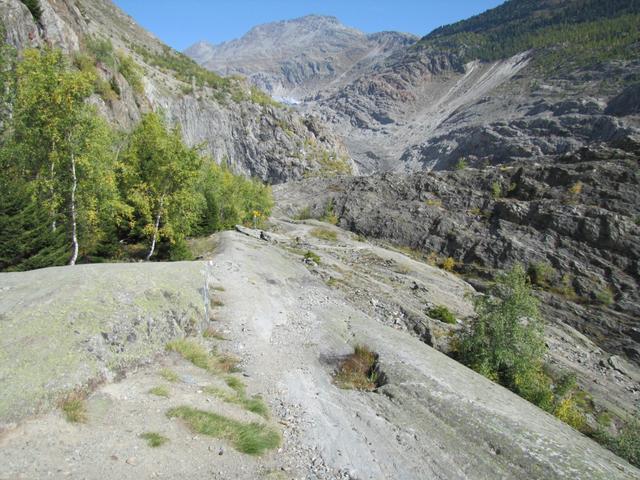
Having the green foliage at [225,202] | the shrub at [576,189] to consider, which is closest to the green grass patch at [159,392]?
the green foliage at [225,202]

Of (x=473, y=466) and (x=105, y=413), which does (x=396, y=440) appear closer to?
(x=473, y=466)

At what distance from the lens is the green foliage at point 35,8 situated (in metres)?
47.9

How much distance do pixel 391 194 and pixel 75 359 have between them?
75.3 metres

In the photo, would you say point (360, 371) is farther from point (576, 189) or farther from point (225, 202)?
point (576, 189)

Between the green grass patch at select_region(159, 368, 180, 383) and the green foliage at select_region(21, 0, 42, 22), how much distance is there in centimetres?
5925

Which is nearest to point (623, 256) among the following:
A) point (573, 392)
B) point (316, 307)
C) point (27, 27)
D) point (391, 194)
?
point (573, 392)

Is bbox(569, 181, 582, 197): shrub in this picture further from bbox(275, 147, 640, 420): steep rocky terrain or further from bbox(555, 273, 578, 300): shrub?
bbox(555, 273, 578, 300): shrub

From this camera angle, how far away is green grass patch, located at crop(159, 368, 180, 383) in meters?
10.6

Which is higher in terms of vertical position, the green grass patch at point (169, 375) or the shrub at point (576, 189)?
the shrub at point (576, 189)

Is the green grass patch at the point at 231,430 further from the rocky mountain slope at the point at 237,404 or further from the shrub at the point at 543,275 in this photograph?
the shrub at the point at 543,275

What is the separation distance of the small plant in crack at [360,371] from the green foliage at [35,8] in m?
60.4

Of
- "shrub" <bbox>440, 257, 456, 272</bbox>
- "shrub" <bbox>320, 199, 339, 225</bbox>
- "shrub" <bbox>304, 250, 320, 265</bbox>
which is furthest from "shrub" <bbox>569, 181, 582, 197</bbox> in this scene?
"shrub" <bbox>304, 250, 320, 265</bbox>

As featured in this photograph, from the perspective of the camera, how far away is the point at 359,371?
51.1ft

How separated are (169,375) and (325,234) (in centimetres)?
4985
